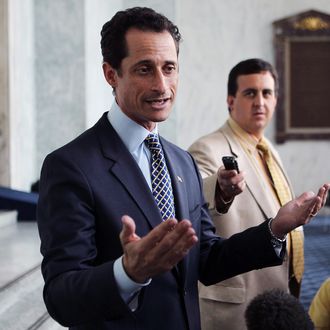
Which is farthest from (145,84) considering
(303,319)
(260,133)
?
(260,133)

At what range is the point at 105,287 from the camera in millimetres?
1437

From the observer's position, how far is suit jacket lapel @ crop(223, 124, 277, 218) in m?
2.83

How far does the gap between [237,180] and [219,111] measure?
893 cm

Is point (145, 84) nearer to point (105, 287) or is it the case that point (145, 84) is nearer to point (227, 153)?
point (105, 287)

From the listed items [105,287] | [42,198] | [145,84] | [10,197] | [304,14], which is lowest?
[10,197]

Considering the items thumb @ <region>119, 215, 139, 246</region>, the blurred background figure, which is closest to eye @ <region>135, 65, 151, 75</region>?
thumb @ <region>119, 215, 139, 246</region>

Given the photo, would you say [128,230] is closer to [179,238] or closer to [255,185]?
[179,238]

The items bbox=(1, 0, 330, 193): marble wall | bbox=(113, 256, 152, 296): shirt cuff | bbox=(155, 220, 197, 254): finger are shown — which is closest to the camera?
bbox=(155, 220, 197, 254): finger

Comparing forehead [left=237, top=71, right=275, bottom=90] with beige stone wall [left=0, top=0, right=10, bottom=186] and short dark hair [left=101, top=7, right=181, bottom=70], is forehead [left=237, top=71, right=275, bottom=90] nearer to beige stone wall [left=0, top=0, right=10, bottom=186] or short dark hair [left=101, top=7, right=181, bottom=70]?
short dark hair [left=101, top=7, right=181, bottom=70]

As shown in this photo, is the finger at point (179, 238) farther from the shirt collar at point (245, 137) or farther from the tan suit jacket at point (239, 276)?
the shirt collar at point (245, 137)

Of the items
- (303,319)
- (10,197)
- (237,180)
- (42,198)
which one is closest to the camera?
(42,198)

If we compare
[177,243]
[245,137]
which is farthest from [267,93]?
[177,243]

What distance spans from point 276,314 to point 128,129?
1043 millimetres

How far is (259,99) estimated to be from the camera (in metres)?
3.07
